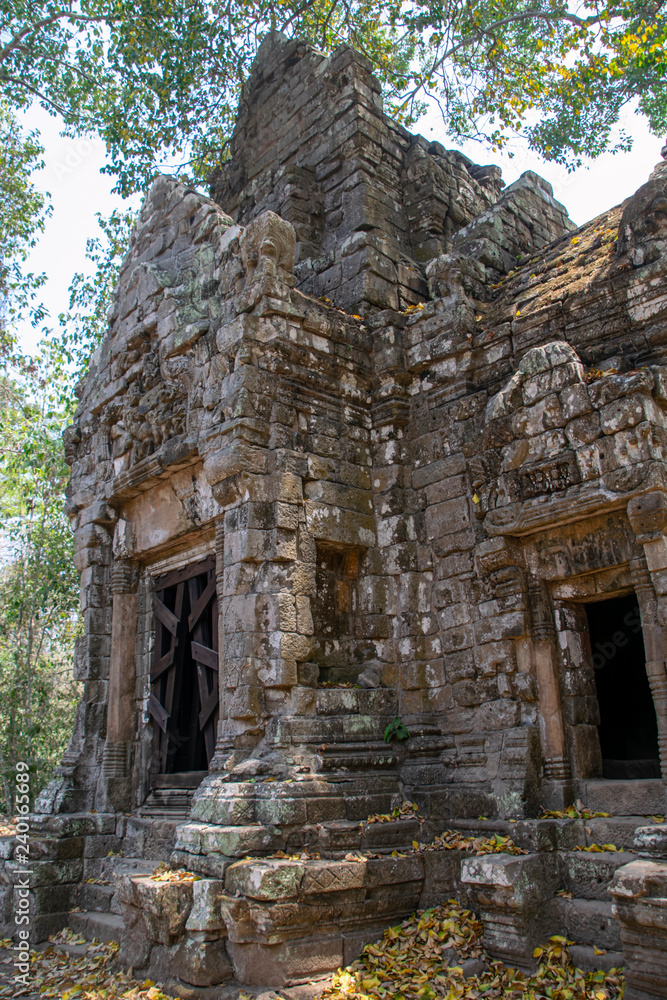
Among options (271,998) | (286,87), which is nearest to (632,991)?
(271,998)

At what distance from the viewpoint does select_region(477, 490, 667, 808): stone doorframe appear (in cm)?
538

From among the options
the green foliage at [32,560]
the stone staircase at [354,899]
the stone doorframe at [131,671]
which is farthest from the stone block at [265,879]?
the green foliage at [32,560]

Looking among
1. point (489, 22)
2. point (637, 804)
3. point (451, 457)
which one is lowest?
point (637, 804)

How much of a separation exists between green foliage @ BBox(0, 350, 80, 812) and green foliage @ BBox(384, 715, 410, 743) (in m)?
9.69

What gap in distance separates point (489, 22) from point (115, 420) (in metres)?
11.0

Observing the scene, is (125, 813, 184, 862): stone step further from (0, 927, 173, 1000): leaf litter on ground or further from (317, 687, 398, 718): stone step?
(317, 687, 398, 718): stone step

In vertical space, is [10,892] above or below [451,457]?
below

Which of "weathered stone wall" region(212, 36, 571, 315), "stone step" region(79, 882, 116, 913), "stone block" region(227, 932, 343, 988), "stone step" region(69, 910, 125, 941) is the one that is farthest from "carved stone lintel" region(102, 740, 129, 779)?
"weathered stone wall" region(212, 36, 571, 315)

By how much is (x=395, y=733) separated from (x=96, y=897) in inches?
135

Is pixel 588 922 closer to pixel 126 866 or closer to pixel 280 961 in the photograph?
pixel 280 961

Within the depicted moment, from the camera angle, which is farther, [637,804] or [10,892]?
[10,892]

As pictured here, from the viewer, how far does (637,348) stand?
6.05 m

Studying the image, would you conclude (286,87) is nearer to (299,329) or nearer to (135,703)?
(299,329)

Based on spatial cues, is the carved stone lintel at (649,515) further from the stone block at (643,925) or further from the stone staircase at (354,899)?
the stone block at (643,925)
